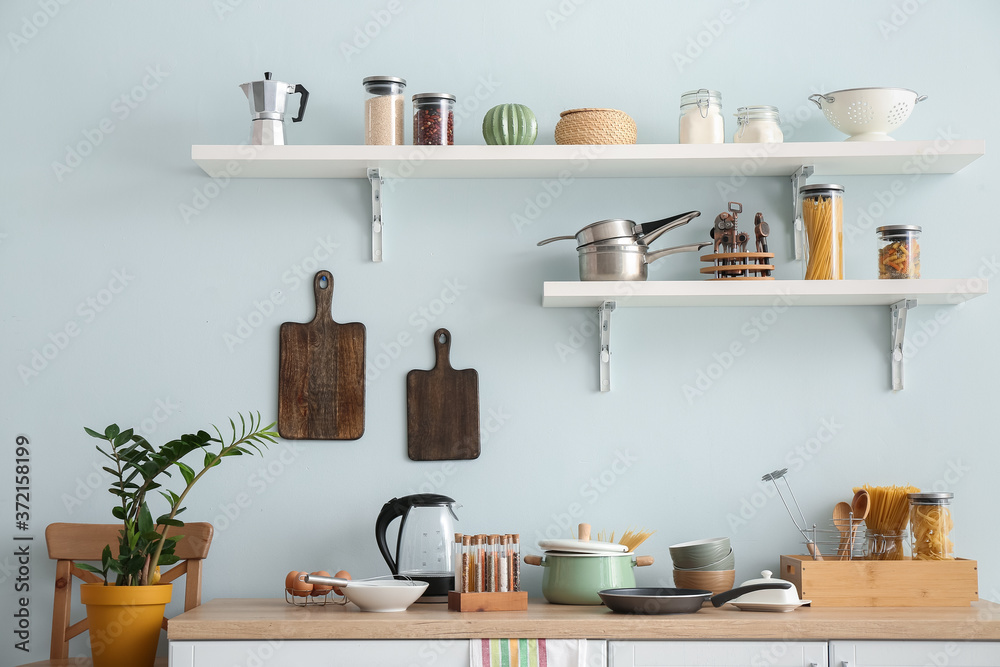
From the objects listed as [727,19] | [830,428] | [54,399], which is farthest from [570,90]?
[54,399]

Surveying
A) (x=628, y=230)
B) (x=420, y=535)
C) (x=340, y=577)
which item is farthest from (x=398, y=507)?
(x=628, y=230)

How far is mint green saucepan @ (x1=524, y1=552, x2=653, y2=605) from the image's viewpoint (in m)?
2.09

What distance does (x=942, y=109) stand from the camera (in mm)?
2469

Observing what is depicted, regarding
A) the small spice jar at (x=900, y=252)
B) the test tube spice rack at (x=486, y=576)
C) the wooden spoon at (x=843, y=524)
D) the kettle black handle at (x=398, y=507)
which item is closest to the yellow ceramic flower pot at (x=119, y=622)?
the kettle black handle at (x=398, y=507)

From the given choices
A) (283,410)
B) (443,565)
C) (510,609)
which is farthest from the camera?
(283,410)

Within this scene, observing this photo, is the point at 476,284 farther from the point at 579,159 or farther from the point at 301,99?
the point at 301,99

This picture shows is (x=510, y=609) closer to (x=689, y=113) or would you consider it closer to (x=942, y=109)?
(x=689, y=113)

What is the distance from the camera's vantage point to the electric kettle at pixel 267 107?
228 cm

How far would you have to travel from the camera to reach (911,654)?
186 centimetres

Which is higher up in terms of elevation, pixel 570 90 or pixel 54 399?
pixel 570 90

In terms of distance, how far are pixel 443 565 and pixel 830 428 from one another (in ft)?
3.63

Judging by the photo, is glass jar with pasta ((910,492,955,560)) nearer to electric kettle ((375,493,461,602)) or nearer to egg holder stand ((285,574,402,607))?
electric kettle ((375,493,461,602))

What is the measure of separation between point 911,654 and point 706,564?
0.49 meters

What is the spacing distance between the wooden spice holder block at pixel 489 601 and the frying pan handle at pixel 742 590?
0.44m
